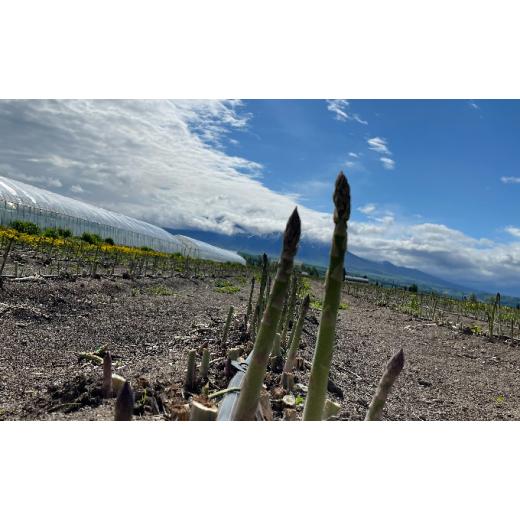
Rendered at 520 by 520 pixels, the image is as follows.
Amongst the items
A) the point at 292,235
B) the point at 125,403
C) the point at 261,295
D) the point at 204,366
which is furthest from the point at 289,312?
the point at 292,235

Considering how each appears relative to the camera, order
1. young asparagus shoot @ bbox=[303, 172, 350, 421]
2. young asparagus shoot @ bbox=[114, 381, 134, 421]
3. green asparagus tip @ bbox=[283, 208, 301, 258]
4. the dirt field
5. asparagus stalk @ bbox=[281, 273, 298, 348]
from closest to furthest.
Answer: young asparagus shoot @ bbox=[303, 172, 350, 421], green asparagus tip @ bbox=[283, 208, 301, 258], young asparagus shoot @ bbox=[114, 381, 134, 421], the dirt field, asparagus stalk @ bbox=[281, 273, 298, 348]

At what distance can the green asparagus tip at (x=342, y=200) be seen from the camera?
1.03m

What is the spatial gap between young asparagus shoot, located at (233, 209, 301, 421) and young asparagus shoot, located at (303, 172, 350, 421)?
4.3 inches

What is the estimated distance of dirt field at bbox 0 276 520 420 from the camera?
223 centimetres

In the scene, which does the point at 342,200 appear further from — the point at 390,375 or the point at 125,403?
the point at 125,403

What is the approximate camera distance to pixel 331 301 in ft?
3.26

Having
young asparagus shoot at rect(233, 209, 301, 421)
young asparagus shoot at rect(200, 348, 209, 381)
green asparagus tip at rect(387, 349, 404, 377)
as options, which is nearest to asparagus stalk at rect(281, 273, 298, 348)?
young asparagus shoot at rect(200, 348, 209, 381)

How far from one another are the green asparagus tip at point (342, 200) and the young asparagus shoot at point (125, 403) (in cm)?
75

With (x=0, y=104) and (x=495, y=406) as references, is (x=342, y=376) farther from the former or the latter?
(x=0, y=104)

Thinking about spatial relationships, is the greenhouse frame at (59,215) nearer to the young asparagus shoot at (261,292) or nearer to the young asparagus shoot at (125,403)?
the young asparagus shoot at (261,292)

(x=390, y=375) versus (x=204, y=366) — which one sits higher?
(x=390, y=375)

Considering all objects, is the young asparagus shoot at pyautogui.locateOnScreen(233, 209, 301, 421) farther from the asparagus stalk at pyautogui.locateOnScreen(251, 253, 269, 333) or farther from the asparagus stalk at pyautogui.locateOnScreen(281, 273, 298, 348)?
the asparagus stalk at pyautogui.locateOnScreen(281, 273, 298, 348)

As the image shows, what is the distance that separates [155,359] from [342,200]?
8.82 feet
